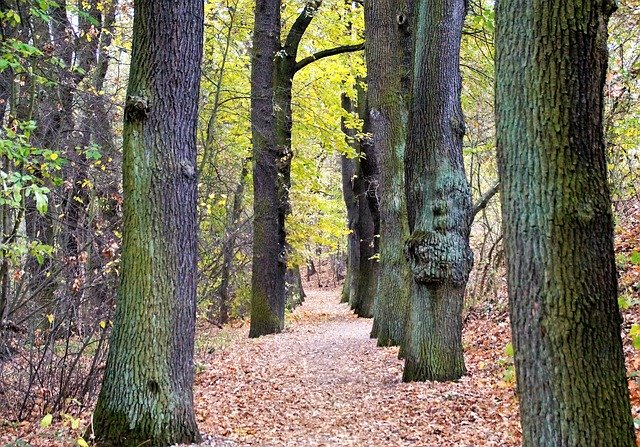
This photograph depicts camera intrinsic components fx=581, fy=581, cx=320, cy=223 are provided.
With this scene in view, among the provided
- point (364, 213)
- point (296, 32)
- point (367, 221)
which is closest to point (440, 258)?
point (296, 32)

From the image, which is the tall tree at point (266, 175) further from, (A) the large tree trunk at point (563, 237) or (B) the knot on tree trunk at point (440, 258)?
(A) the large tree trunk at point (563, 237)

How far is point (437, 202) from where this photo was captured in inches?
274

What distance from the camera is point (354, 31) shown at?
16453mm

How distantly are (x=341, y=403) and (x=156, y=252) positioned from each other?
3.23 m

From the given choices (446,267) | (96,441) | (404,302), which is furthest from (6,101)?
(404,302)

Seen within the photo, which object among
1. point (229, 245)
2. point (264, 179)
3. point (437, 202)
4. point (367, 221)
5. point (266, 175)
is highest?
point (266, 175)

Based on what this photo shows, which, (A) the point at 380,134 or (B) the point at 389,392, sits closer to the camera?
(B) the point at 389,392

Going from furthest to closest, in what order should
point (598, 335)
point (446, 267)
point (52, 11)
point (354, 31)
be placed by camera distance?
point (354, 31) → point (52, 11) → point (446, 267) → point (598, 335)

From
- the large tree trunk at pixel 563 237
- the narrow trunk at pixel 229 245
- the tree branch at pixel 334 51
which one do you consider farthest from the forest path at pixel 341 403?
the tree branch at pixel 334 51

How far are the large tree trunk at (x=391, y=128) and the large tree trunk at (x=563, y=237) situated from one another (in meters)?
7.13

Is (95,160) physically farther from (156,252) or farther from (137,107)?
(156,252)

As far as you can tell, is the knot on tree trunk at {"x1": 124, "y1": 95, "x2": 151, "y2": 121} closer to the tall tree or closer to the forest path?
the forest path

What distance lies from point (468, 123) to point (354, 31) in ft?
13.9

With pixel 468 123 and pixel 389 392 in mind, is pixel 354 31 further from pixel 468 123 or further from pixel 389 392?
pixel 389 392
